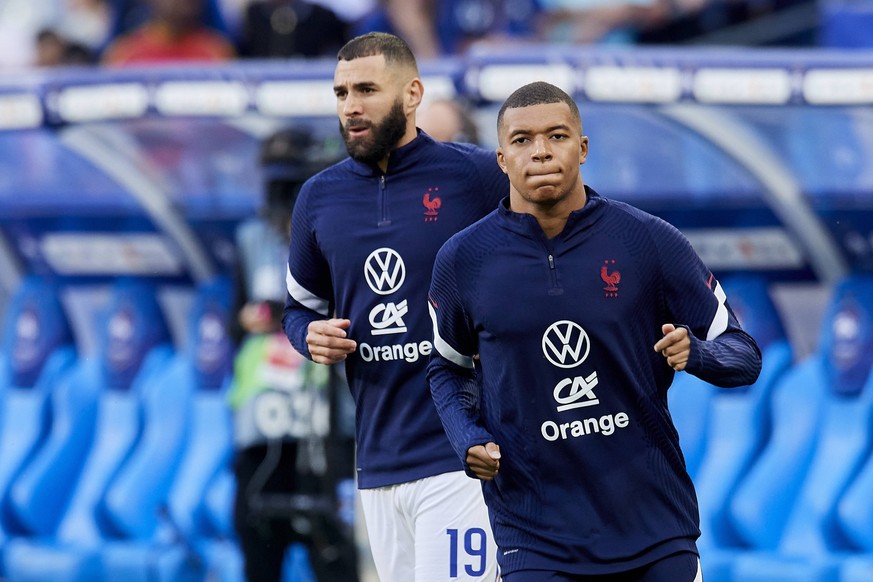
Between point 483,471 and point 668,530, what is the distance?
1.66ft

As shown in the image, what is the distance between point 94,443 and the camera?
10406 millimetres

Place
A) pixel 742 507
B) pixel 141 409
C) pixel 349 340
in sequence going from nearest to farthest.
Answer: pixel 349 340 < pixel 742 507 < pixel 141 409

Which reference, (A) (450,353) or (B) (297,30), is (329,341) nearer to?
(A) (450,353)

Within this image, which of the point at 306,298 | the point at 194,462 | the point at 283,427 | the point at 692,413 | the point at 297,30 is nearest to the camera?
the point at 306,298

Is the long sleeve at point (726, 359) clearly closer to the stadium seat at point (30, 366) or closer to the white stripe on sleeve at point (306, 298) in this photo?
the white stripe on sleeve at point (306, 298)

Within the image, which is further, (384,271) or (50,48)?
(50,48)

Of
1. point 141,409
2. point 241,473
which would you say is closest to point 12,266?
point 141,409

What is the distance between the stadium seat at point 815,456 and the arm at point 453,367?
3.05 meters

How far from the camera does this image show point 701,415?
28.4 ft

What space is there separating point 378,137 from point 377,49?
0.90 ft

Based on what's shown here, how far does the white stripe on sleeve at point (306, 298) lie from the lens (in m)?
6.25

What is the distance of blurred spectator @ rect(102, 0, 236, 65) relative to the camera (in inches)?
432

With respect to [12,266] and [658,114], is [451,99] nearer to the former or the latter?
[658,114]

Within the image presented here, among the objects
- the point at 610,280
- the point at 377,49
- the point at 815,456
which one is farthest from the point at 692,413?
the point at 610,280
